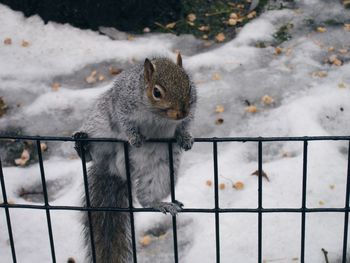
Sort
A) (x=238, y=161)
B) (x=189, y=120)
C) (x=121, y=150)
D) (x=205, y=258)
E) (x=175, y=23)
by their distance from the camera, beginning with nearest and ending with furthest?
(x=189, y=120) < (x=121, y=150) < (x=205, y=258) < (x=238, y=161) < (x=175, y=23)

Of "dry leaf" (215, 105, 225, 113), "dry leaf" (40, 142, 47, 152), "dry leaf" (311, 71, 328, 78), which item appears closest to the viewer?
"dry leaf" (40, 142, 47, 152)

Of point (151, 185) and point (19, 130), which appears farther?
point (19, 130)

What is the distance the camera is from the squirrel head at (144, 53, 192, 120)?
1.98 meters

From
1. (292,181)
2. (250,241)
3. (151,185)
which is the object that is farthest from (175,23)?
(151,185)

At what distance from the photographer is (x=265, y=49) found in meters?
4.78

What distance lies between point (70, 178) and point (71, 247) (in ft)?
1.95

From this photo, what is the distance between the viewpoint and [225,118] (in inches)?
158

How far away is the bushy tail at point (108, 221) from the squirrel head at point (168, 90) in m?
0.55

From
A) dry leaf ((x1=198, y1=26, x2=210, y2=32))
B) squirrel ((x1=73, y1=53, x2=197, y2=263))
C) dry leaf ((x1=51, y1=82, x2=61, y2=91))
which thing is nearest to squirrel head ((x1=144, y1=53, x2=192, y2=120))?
squirrel ((x1=73, y1=53, x2=197, y2=263))

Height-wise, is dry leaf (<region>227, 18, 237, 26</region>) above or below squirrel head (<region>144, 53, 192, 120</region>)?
below

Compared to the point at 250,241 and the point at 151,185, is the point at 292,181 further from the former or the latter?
the point at 151,185

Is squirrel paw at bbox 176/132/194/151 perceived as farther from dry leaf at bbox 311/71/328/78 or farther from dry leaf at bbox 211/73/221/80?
dry leaf at bbox 311/71/328/78

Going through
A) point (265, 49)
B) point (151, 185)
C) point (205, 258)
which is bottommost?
point (205, 258)

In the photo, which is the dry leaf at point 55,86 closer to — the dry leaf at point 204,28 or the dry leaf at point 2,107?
the dry leaf at point 2,107
